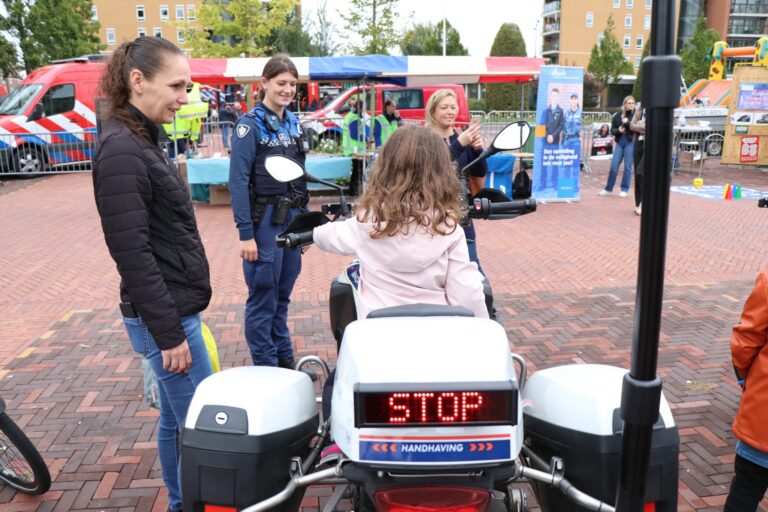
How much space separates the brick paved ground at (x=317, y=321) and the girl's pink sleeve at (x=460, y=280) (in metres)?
1.45

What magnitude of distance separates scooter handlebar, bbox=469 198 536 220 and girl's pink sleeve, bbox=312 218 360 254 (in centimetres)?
72

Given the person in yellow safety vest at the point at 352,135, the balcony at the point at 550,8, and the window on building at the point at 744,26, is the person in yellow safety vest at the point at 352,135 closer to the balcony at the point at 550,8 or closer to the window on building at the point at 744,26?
the window on building at the point at 744,26

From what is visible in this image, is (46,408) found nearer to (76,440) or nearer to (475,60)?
(76,440)

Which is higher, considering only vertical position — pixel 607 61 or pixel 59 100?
pixel 607 61

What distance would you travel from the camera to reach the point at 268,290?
409 centimetres

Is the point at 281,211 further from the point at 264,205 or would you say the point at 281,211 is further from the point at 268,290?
the point at 268,290

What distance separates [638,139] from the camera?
35.8 ft

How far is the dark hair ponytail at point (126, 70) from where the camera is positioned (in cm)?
223

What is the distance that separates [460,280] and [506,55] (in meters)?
52.6

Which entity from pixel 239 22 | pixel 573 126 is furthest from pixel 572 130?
pixel 239 22

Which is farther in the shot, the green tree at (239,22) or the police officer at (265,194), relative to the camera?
the green tree at (239,22)

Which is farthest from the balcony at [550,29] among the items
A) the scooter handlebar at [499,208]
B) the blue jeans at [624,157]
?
the scooter handlebar at [499,208]

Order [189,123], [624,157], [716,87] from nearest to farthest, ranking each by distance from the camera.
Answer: [624,157] < [189,123] < [716,87]

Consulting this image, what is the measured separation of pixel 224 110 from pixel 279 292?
19220mm
